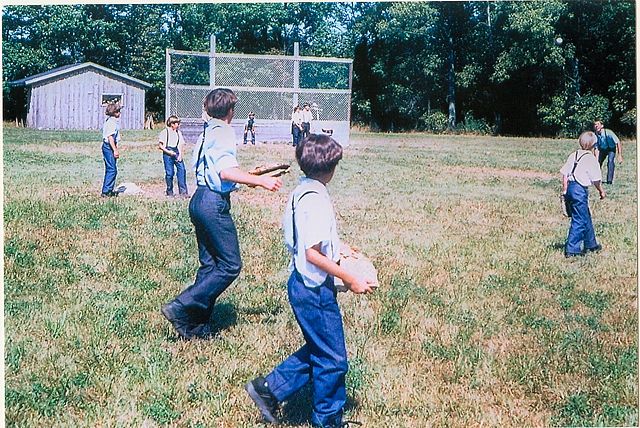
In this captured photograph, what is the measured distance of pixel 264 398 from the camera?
10.1 ft

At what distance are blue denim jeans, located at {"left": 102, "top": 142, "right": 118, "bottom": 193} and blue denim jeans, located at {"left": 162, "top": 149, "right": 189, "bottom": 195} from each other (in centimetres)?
33

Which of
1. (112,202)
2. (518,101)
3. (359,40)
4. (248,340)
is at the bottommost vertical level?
(248,340)

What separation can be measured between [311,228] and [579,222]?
2485 mm

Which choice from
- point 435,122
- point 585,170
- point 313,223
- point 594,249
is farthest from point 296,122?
point 594,249

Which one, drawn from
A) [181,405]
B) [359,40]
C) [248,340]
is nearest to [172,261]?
[248,340]

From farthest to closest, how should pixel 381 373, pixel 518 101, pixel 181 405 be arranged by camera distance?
pixel 518 101 < pixel 381 373 < pixel 181 405

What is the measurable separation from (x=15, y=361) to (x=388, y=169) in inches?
103

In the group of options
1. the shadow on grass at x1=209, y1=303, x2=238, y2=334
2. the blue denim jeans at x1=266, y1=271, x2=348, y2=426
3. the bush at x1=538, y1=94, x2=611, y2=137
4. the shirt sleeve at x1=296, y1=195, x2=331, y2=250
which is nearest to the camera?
the shirt sleeve at x1=296, y1=195, x2=331, y2=250

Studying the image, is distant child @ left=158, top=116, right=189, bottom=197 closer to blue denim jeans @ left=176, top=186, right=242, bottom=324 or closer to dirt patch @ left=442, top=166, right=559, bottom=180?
blue denim jeans @ left=176, top=186, right=242, bottom=324

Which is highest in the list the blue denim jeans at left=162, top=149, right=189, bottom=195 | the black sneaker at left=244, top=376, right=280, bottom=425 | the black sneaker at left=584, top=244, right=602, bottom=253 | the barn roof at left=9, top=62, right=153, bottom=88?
the barn roof at left=9, top=62, right=153, bottom=88

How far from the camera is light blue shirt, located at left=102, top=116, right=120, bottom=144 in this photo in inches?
173

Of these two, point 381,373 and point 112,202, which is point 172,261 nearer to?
point 112,202

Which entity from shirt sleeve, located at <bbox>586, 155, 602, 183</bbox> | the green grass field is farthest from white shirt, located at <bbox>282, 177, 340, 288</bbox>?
shirt sleeve, located at <bbox>586, 155, 602, 183</bbox>

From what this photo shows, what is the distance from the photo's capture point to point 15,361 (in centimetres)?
369
